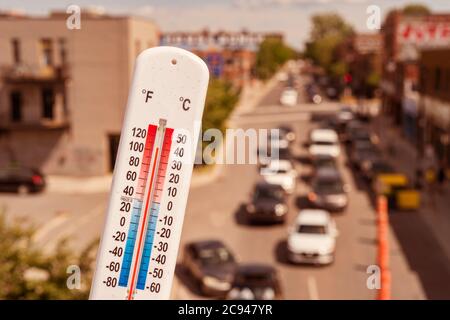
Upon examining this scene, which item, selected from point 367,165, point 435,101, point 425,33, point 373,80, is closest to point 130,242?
point 367,165

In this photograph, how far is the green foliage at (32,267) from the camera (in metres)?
9.89

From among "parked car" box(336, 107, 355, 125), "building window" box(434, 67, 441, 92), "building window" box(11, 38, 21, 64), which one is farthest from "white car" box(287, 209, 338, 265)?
"parked car" box(336, 107, 355, 125)

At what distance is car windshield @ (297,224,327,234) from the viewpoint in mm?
19969

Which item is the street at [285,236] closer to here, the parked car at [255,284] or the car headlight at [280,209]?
the car headlight at [280,209]

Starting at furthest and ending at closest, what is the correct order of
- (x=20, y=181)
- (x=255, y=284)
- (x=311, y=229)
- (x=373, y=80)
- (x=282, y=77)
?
(x=282, y=77), (x=373, y=80), (x=20, y=181), (x=311, y=229), (x=255, y=284)

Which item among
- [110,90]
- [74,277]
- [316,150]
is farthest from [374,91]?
[74,277]

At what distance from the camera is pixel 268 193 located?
2464 centimetres

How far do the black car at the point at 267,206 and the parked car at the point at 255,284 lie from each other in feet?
26.2

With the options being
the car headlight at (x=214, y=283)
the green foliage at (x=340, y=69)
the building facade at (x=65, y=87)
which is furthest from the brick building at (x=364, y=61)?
the car headlight at (x=214, y=283)

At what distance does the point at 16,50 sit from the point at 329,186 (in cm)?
1616

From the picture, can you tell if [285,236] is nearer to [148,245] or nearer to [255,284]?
[255,284]

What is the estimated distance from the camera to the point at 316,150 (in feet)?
117

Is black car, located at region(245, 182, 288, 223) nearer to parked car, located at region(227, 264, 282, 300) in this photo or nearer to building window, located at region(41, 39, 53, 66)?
parked car, located at region(227, 264, 282, 300)

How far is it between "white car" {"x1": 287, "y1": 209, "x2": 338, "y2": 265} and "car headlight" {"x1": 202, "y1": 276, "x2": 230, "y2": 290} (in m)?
3.54
